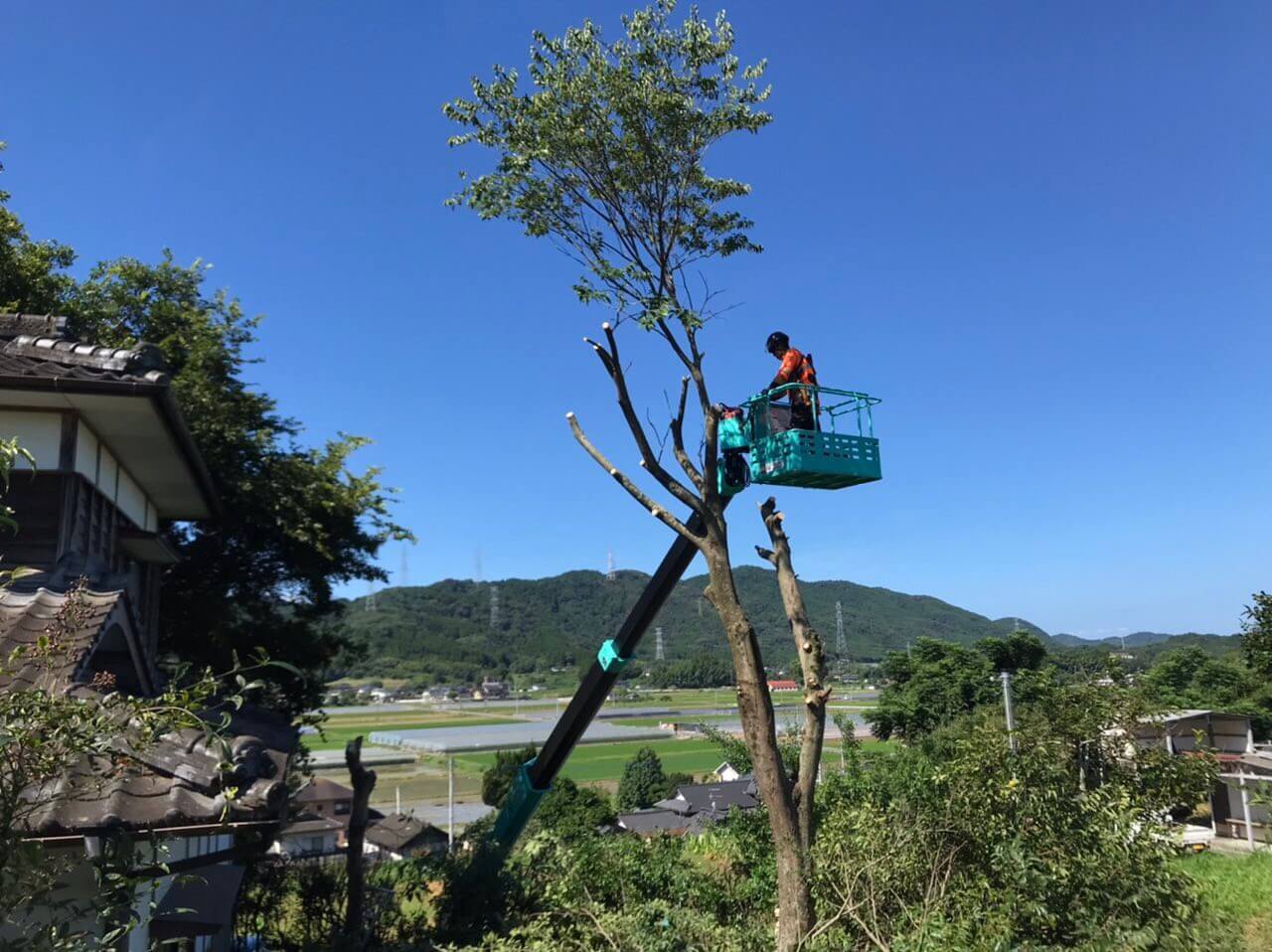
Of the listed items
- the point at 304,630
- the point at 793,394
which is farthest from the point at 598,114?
the point at 304,630

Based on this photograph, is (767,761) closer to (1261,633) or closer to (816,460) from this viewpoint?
(816,460)

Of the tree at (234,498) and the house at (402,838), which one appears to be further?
the house at (402,838)

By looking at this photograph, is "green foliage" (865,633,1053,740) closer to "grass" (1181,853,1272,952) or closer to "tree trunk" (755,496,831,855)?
"grass" (1181,853,1272,952)

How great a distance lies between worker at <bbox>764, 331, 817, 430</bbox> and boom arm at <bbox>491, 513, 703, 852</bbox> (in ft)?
4.82

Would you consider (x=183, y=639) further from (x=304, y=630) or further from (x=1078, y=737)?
(x=1078, y=737)

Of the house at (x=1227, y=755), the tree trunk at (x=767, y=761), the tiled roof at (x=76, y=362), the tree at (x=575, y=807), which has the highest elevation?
the tiled roof at (x=76, y=362)

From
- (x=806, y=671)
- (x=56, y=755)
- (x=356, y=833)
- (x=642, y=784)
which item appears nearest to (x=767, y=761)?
(x=806, y=671)

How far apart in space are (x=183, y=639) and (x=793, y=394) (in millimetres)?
12480

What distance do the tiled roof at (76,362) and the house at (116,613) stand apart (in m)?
0.01

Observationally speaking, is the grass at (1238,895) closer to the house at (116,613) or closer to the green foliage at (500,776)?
the house at (116,613)

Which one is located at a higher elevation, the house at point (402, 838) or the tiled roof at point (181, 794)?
the tiled roof at point (181, 794)

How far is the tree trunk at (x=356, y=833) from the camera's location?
9383 millimetres

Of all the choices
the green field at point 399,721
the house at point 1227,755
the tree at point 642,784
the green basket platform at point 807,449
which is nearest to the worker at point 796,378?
the green basket platform at point 807,449

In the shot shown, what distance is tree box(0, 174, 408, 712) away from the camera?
49.3ft
